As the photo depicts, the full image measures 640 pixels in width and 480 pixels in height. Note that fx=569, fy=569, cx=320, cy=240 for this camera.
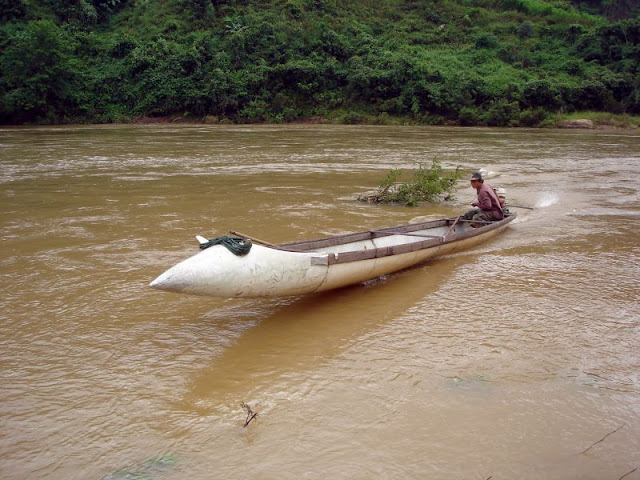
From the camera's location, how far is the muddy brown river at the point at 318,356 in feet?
11.2

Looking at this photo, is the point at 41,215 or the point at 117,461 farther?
the point at 41,215

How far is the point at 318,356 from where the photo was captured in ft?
15.3

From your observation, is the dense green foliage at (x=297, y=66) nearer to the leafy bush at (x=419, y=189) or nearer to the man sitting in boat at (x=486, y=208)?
the leafy bush at (x=419, y=189)

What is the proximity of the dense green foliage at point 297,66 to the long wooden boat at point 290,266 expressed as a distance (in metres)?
24.9

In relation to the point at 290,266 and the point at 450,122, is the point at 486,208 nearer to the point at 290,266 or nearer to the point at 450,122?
the point at 290,266

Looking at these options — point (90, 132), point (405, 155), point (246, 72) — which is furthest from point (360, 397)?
point (246, 72)

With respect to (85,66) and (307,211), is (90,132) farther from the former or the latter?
(307,211)

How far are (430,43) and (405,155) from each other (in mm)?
23321

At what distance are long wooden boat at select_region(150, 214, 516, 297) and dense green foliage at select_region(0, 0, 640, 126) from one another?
24.9 meters

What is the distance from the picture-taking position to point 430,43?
38188 millimetres

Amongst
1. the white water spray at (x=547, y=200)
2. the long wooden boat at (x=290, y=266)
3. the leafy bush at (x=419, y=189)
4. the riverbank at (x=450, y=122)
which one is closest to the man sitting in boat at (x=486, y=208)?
the long wooden boat at (x=290, y=266)

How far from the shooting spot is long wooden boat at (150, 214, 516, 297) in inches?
178

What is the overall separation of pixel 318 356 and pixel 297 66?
29.5 metres

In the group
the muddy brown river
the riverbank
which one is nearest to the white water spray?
the muddy brown river
